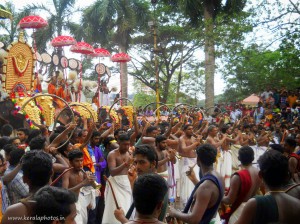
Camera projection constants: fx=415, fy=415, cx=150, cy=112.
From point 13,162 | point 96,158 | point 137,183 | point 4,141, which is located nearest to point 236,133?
point 96,158

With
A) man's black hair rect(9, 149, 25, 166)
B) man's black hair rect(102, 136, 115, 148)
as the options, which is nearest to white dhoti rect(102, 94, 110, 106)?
man's black hair rect(102, 136, 115, 148)

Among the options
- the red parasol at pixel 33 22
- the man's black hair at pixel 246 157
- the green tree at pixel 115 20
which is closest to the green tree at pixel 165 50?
the green tree at pixel 115 20

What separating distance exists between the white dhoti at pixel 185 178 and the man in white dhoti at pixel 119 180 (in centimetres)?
249

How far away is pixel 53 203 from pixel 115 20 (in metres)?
25.1

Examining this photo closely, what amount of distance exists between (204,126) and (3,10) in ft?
25.2

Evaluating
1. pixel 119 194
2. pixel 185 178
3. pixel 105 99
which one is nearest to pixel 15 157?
pixel 119 194

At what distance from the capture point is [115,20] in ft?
88.0

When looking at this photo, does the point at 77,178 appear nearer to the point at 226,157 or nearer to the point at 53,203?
the point at 53,203

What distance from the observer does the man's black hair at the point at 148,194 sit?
3.00 m

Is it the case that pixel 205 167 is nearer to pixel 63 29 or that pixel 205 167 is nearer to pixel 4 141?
pixel 4 141

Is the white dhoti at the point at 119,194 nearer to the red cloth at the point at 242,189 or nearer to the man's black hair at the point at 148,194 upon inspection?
the red cloth at the point at 242,189

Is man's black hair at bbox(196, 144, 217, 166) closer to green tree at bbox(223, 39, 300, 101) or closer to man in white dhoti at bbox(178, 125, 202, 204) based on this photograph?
man in white dhoti at bbox(178, 125, 202, 204)

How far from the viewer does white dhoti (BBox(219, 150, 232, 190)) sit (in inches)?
412

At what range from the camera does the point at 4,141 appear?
21.3 feet
